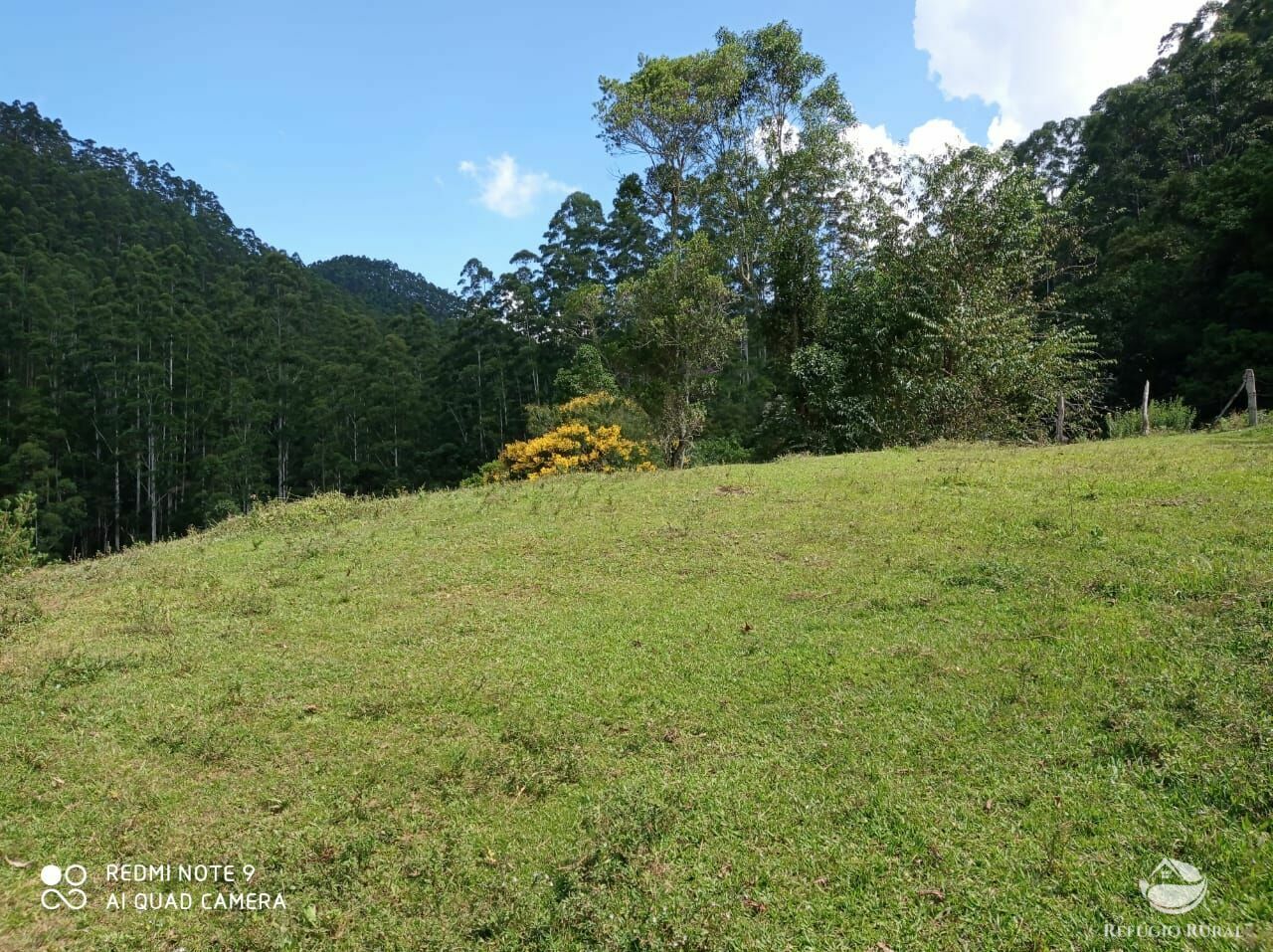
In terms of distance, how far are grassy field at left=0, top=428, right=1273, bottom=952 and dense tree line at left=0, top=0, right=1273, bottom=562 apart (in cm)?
974

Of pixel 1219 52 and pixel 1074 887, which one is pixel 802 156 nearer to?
pixel 1074 887

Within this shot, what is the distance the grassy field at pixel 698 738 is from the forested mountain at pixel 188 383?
93.8 ft

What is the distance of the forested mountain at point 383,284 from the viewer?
258 ft

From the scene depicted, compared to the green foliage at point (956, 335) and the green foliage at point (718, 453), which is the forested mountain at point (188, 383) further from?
the green foliage at point (956, 335)

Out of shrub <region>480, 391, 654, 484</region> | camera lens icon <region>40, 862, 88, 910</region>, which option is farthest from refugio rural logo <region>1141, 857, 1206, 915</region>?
shrub <region>480, 391, 654, 484</region>

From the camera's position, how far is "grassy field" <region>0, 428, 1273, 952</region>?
282cm

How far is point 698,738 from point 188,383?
41915 millimetres

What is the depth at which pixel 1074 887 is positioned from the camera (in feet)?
8.64

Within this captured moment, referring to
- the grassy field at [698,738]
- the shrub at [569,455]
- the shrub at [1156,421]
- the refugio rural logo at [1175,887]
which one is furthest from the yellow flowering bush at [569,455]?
the refugio rural logo at [1175,887]

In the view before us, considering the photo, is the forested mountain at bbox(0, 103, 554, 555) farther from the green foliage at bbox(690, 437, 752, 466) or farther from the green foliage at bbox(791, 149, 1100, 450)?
the green foliage at bbox(791, 149, 1100, 450)

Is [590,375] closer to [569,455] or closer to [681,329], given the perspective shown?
[681,329]

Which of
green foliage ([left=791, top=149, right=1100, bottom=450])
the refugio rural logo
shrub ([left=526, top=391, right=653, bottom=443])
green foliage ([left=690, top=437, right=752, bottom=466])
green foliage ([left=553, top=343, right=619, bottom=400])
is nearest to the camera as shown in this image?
the refugio rural logo

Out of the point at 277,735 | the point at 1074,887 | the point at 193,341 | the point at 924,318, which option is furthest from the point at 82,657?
the point at 193,341

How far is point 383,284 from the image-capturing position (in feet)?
275
